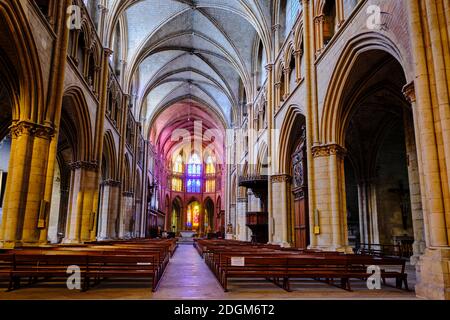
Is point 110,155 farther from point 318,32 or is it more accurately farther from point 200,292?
point 200,292

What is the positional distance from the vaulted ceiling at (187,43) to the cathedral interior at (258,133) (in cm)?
12

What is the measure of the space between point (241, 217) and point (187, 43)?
15052 millimetres

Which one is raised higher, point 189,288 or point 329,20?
point 329,20

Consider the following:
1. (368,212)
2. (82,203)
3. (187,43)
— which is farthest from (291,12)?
(82,203)

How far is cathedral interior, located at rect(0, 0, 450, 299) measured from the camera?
626 centimetres

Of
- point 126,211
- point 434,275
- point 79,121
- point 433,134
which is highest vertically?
point 79,121

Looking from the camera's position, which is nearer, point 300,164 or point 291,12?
point 300,164

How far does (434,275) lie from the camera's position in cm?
561

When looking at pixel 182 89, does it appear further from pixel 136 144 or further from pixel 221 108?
pixel 136 144

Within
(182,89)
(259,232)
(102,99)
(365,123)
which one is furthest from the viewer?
(182,89)

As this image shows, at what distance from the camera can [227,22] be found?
2402 centimetres

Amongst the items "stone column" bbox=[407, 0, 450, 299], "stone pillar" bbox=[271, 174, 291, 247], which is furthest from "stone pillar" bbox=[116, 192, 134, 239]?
"stone column" bbox=[407, 0, 450, 299]

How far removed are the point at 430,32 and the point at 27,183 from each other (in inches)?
413
